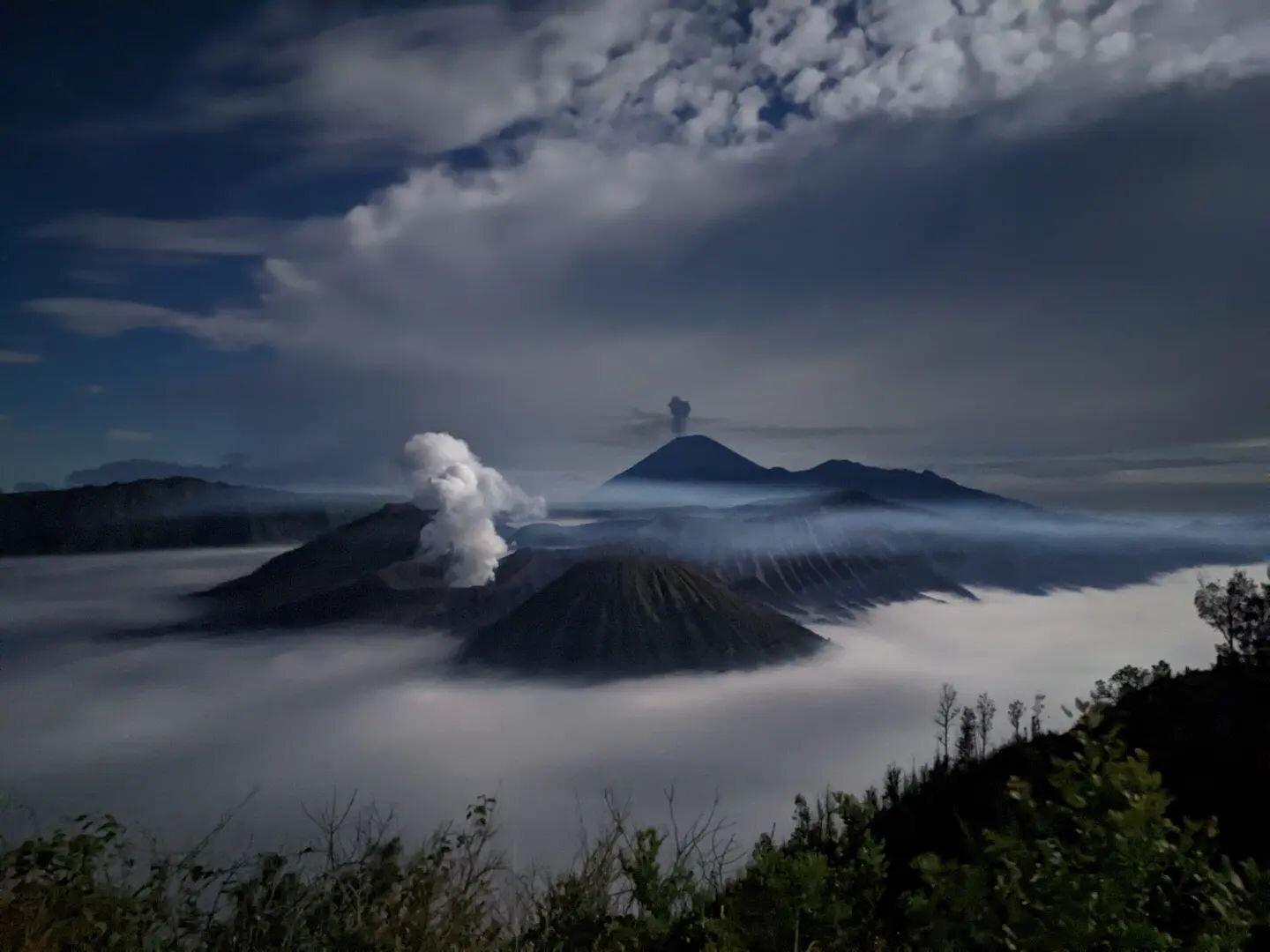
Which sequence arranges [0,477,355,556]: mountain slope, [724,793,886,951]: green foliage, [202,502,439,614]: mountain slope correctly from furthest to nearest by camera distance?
[202,502,439,614]: mountain slope
[0,477,355,556]: mountain slope
[724,793,886,951]: green foliage

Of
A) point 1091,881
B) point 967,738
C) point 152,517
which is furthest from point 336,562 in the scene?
point 1091,881

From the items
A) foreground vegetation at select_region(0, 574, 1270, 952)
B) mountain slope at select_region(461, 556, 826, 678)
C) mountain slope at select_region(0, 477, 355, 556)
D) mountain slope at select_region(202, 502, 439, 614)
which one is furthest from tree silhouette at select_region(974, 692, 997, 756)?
mountain slope at select_region(202, 502, 439, 614)

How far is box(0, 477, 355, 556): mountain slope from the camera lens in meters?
16.1

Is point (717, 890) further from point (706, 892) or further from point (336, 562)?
point (336, 562)

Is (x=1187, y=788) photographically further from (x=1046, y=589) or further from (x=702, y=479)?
(x=702, y=479)

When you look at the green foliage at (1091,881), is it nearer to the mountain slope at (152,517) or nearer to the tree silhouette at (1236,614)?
the tree silhouette at (1236,614)

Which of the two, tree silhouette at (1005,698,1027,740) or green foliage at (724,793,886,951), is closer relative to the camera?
green foliage at (724,793,886,951)

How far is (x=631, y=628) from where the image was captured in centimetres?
4225

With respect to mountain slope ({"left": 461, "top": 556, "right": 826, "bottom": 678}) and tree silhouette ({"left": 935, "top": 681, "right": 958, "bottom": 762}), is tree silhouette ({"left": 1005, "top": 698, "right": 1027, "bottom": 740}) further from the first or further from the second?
mountain slope ({"left": 461, "top": 556, "right": 826, "bottom": 678})

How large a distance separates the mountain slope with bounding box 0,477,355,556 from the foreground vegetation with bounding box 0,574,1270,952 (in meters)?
12.1

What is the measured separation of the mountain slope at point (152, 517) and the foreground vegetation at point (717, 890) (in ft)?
Answer: 39.6

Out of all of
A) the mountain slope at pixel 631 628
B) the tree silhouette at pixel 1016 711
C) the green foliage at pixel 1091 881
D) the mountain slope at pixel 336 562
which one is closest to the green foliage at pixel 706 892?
the green foliage at pixel 1091 881

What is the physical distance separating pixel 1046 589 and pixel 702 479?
283 inches

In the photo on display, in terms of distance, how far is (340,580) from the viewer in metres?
39.9
